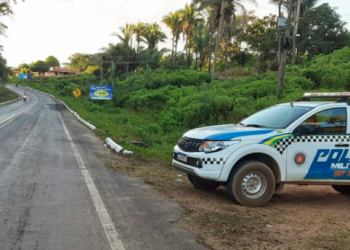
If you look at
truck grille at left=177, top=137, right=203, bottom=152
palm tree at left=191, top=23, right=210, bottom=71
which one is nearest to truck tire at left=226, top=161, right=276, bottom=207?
truck grille at left=177, top=137, right=203, bottom=152

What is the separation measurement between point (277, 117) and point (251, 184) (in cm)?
149

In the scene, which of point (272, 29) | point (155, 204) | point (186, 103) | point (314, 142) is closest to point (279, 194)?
point (314, 142)

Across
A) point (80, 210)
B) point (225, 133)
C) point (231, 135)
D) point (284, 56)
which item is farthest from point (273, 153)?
point (284, 56)

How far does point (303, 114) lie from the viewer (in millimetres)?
6215

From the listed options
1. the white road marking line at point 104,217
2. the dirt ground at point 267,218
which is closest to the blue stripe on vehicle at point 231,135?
the dirt ground at point 267,218

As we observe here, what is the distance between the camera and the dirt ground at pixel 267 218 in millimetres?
4238

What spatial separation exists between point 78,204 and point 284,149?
3.55 meters

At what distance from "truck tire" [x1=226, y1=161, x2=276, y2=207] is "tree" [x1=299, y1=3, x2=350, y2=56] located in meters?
41.7

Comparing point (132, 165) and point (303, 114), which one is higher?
point (303, 114)

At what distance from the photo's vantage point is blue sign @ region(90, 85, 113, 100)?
41344 millimetres

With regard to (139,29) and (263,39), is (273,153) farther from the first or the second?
(139,29)

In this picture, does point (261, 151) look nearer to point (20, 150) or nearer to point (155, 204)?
point (155, 204)

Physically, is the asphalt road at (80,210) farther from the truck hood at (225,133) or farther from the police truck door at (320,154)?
the police truck door at (320,154)

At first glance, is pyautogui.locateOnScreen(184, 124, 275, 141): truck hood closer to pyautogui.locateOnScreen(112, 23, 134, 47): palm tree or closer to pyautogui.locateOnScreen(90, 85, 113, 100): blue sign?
pyautogui.locateOnScreen(90, 85, 113, 100): blue sign
